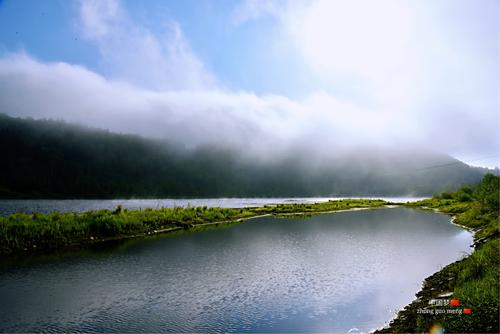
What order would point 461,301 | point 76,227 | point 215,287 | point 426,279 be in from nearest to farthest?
1. point 461,301
2. point 215,287
3. point 426,279
4. point 76,227

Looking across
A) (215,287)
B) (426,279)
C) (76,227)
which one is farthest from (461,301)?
(76,227)

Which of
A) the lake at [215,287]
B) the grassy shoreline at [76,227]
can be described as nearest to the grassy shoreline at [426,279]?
the grassy shoreline at [76,227]

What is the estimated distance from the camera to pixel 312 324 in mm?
15547

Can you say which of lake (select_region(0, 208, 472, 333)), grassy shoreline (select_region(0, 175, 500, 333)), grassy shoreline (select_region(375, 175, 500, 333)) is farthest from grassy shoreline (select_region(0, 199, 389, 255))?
grassy shoreline (select_region(375, 175, 500, 333))

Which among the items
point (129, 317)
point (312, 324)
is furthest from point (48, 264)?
point (312, 324)

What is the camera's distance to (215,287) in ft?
68.7

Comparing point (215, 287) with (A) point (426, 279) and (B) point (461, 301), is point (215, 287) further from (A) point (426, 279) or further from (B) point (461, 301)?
(A) point (426, 279)

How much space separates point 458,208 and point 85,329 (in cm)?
9878

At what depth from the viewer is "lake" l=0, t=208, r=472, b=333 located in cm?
1562

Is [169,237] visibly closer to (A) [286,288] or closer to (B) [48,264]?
(B) [48,264]

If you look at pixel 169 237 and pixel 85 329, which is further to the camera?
pixel 169 237

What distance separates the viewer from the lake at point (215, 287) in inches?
615

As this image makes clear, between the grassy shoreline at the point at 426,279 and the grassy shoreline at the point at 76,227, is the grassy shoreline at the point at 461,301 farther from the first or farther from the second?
the grassy shoreline at the point at 76,227

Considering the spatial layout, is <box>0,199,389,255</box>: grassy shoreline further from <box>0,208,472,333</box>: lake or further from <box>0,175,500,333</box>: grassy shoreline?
<box>0,208,472,333</box>: lake
